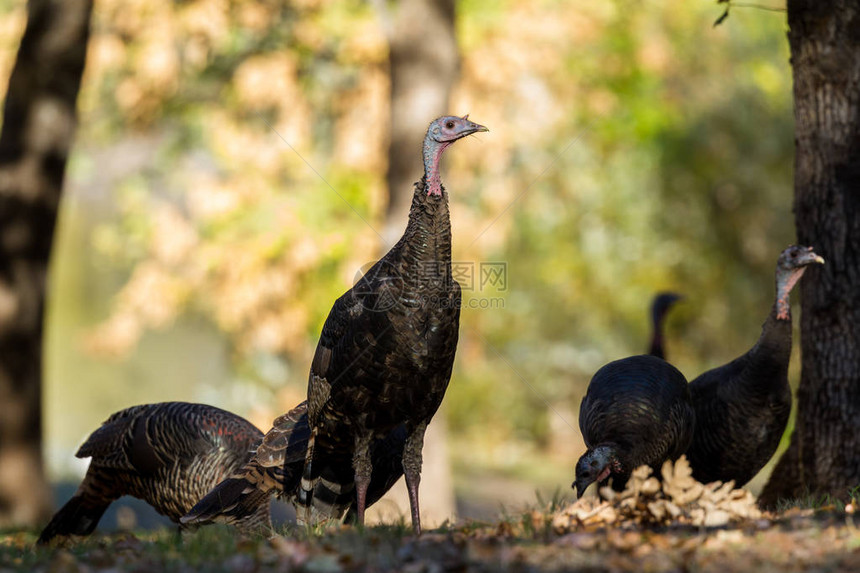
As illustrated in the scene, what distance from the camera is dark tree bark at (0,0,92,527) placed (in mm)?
9312

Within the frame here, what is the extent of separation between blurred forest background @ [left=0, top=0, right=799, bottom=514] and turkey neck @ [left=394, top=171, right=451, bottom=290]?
26.1 ft

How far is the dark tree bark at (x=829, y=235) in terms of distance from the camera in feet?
19.8

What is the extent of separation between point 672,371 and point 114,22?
1142 cm

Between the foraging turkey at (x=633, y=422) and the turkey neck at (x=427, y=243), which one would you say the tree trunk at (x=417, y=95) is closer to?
the foraging turkey at (x=633, y=422)

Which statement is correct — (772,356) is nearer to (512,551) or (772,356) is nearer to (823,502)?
(823,502)

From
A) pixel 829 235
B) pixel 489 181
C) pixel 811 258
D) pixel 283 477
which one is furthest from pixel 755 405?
pixel 489 181

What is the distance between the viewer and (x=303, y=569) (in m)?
3.91

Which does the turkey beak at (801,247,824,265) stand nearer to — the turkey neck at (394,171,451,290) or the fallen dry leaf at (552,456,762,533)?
the fallen dry leaf at (552,456,762,533)

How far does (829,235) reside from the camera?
6129 millimetres

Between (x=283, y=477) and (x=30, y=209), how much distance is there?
196 inches

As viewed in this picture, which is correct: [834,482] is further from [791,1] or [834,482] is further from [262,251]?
[262,251]

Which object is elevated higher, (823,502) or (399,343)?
(399,343)

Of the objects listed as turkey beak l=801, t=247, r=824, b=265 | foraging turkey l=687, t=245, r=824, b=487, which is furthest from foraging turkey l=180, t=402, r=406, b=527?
turkey beak l=801, t=247, r=824, b=265

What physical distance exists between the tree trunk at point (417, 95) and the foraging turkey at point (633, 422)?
16.2 feet
